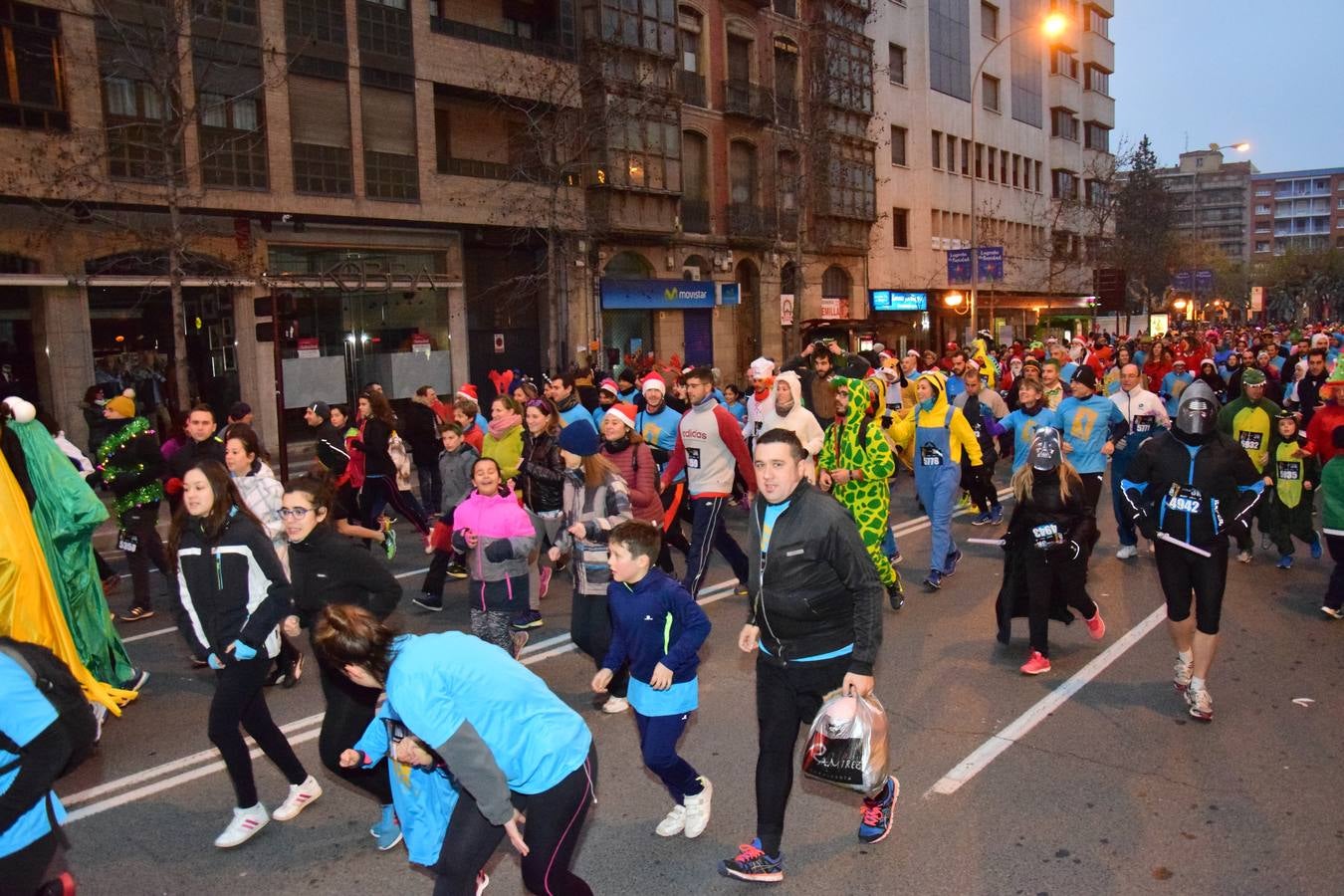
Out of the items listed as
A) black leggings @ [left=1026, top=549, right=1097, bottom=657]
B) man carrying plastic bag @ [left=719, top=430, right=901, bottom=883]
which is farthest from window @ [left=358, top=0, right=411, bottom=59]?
man carrying plastic bag @ [left=719, top=430, right=901, bottom=883]

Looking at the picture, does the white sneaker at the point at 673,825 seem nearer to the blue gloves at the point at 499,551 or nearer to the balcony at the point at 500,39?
the blue gloves at the point at 499,551

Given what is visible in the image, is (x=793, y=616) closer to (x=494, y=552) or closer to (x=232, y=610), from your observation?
(x=232, y=610)

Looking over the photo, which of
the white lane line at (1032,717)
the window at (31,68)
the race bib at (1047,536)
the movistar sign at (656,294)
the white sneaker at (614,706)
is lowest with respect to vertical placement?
the white lane line at (1032,717)

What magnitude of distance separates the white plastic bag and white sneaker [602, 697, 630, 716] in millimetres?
2468

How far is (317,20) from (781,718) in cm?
2080

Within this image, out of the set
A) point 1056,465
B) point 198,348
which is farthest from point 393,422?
point 198,348

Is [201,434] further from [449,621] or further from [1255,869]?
[1255,869]

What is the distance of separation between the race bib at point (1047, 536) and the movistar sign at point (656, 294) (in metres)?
22.3

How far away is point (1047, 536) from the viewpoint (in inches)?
269

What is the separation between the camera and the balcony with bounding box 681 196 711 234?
3098 centimetres

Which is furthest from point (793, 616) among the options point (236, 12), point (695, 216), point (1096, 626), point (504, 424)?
point (695, 216)

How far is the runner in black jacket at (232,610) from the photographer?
183 inches

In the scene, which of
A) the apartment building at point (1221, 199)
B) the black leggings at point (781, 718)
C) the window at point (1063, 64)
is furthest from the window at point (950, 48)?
the apartment building at point (1221, 199)

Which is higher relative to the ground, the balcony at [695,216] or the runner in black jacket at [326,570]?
the balcony at [695,216]
